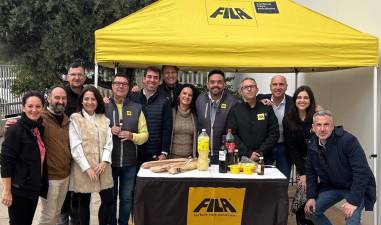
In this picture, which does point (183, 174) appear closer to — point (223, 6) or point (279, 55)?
point (279, 55)

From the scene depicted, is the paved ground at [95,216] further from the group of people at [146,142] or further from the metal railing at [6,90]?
the metal railing at [6,90]

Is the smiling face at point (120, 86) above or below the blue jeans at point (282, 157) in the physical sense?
above

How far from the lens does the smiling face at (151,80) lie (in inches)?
183

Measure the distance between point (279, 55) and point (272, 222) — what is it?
6.09ft

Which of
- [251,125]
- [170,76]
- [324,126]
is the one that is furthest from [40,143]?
[324,126]

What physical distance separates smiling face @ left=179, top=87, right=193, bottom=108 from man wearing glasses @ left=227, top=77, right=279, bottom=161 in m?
0.46

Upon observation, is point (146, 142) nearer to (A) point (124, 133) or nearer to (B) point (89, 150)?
(A) point (124, 133)

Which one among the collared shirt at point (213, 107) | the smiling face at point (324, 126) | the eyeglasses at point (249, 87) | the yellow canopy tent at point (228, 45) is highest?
the yellow canopy tent at point (228, 45)

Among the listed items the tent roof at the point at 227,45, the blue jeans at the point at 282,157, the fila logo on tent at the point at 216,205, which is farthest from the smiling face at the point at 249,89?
the fila logo on tent at the point at 216,205

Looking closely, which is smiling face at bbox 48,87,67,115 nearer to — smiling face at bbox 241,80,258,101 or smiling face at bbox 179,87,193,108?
smiling face at bbox 179,87,193,108

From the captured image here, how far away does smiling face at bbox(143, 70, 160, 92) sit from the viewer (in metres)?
4.66

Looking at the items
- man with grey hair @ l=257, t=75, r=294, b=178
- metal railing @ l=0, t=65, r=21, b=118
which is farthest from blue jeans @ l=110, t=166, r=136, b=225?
metal railing @ l=0, t=65, r=21, b=118

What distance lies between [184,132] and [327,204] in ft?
5.15

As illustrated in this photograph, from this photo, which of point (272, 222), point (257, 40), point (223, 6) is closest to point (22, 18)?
point (223, 6)
